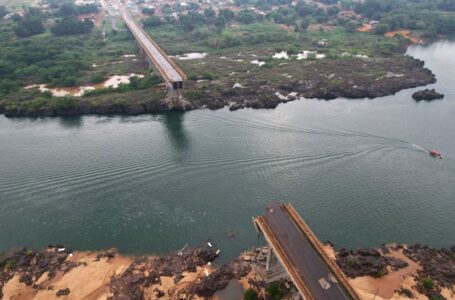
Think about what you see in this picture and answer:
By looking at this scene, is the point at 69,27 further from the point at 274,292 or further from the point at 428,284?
the point at 428,284

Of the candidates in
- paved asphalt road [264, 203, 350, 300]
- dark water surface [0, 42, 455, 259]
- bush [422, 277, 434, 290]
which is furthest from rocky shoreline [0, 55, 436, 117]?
bush [422, 277, 434, 290]

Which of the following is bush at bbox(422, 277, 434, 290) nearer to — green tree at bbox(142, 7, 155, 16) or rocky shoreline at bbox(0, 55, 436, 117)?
rocky shoreline at bbox(0, 55, 436, 117)

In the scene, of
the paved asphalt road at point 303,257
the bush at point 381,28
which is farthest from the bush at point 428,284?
the bush at point 381,28

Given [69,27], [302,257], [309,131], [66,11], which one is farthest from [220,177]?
[66,11]

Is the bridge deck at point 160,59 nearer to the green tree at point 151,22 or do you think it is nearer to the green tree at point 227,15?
the green tree at point 151,22

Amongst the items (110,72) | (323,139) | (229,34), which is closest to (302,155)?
(323,139)

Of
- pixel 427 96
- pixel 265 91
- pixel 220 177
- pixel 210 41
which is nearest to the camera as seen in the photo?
pixel 220 177

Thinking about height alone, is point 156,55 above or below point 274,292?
above

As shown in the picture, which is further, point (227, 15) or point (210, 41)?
point (227, 15)
